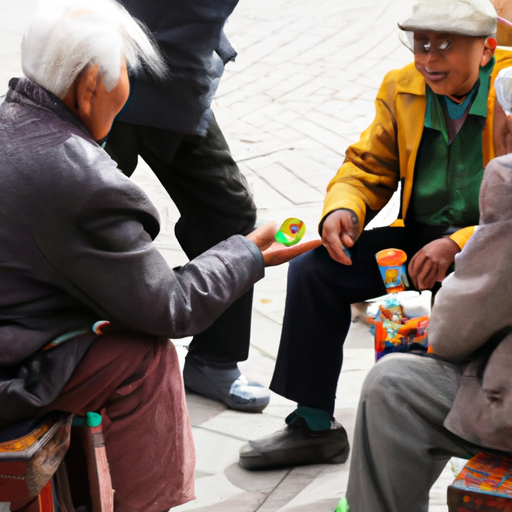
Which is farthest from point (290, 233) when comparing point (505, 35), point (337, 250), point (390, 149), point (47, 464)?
point (505, 35)

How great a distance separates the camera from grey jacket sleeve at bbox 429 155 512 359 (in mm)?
1894

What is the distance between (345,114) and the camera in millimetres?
6879

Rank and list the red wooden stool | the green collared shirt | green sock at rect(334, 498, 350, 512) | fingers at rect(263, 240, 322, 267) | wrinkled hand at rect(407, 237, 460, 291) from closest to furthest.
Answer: the red wooden stool
green sock at rect(334, 498, 350, 512)
fingers at rect(263, 240, 322, 267)
wrinkled hand at rect(407, 237, 460, 291)
the green collared shirt

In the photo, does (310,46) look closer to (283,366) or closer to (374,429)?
(283,366)

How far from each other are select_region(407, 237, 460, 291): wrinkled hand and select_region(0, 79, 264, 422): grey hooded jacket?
2.61 feet

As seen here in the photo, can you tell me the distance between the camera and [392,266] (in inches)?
105

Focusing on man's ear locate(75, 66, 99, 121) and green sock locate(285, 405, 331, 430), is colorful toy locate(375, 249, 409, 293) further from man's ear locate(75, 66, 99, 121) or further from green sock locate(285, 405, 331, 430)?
man's ear locate(75, 66, 99, 121)

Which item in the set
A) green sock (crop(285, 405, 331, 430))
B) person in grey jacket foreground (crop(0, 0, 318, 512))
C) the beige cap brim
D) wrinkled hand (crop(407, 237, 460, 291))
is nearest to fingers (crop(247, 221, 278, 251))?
person in grey jacket foreground (crop(0, 0, 318, 512))

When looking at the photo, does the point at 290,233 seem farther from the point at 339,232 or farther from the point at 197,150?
the point at 197,150

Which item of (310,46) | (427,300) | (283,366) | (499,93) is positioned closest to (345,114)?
(310,46)

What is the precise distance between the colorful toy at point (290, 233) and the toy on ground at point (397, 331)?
0.31m

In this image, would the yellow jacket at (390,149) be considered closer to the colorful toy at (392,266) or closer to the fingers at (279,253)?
the colorful toy at (392,266)

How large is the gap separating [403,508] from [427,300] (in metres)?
1.88

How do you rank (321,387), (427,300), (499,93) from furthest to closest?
(427,300) → (321,387) → (499,93)
